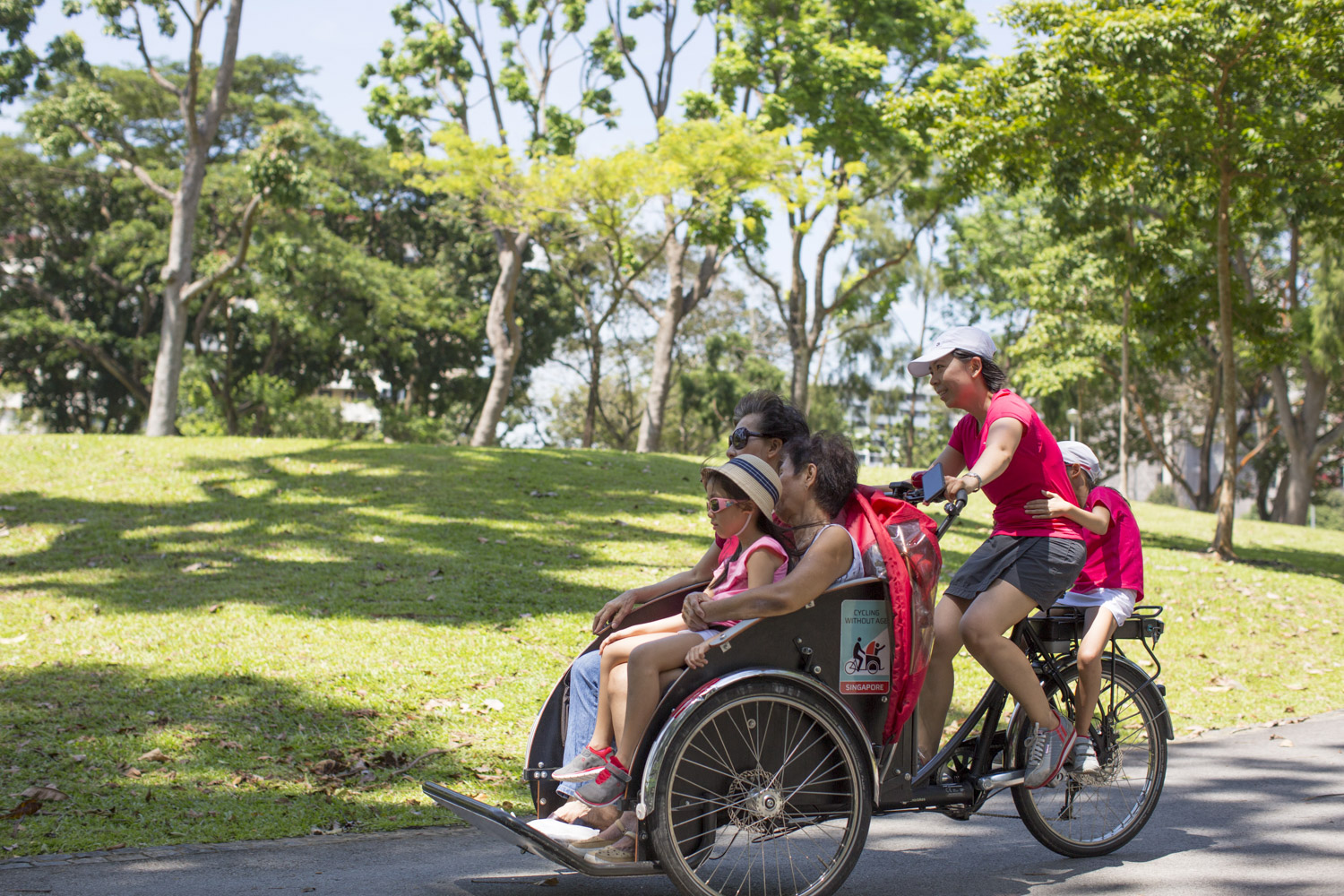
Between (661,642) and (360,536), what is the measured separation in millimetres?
7925

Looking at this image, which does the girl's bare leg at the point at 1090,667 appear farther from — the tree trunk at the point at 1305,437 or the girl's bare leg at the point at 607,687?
the tree trunk at the point at 1305,437

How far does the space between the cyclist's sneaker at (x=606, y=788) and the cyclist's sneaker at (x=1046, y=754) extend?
5.36ft

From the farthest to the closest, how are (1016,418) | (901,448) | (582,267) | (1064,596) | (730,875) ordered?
(901,448) < (582,267) < (1064,596) < (1016,418) < (730,875)

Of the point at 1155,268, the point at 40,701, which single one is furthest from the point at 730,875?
the point at 1155,268

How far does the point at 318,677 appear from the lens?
6.45 meters

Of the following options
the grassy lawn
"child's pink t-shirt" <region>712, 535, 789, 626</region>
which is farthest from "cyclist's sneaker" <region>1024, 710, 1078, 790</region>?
the grassy lawn

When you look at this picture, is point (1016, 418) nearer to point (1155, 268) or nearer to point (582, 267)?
point (1155, 268)

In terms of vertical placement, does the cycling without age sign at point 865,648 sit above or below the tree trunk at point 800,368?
below

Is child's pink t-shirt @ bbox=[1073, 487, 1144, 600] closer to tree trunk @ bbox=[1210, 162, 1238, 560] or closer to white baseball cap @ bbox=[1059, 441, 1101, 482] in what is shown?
white baseball cap @ bbox=[1059, 441, 1101, 482]

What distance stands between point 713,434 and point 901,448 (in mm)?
14682

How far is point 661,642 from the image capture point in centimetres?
347

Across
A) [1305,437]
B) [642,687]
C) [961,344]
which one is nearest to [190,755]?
[642,687]

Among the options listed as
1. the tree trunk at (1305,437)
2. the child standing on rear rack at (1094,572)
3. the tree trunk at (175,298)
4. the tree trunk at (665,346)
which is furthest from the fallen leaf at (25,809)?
the tree trunk at (1305,437)

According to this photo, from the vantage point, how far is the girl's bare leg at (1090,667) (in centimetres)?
429
